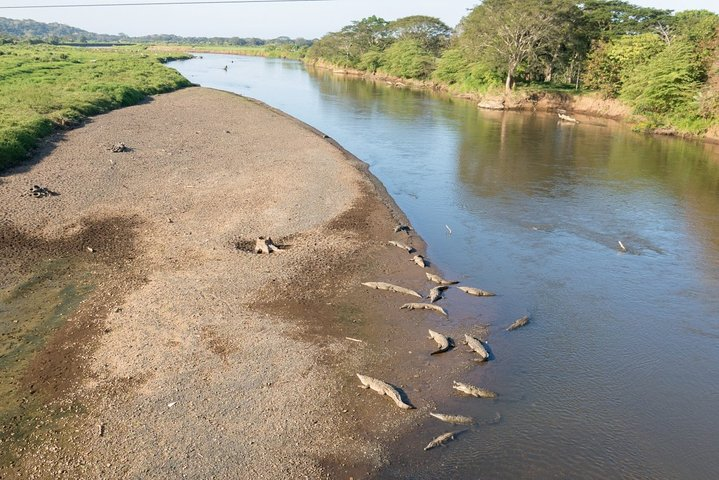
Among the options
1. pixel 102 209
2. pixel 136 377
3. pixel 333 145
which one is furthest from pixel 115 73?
pixel 136 377

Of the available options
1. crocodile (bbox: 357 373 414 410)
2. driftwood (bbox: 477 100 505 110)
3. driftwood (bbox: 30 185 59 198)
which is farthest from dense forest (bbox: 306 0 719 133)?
driftwood (bbox: 30 185 59 198)

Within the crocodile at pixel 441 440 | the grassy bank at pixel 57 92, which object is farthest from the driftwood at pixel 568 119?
the crocodile at pixel 441 440

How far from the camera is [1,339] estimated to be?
12.9m

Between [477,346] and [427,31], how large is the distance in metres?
97.9

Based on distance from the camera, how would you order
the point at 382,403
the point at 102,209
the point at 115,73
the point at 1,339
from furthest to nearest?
the point at 115,73
the point at 102,209
the point at 1,339
the point at 382,403

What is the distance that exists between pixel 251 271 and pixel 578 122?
149ft

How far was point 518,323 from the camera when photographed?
15.0 m

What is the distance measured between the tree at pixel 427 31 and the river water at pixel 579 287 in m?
62.8

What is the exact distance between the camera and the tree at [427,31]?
9931cm

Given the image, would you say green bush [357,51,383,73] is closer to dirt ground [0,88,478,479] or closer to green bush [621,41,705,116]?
green bush [621,41,705,116]

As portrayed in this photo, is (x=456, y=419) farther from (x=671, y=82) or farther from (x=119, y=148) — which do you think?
(x=671, y=82)

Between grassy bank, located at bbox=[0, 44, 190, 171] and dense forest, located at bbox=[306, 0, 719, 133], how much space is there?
122 ft

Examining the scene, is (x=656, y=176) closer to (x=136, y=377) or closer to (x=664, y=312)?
(x=664, y=312)

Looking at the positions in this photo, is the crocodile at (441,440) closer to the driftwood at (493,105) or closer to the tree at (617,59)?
the tree at (617,59)
